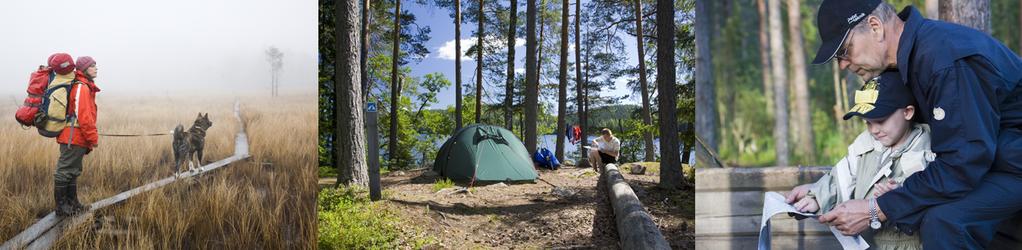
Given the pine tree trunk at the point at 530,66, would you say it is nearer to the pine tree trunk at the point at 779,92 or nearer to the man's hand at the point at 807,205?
the pine tree trunk at the point at 779,92

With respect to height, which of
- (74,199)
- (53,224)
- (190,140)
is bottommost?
(53,224)

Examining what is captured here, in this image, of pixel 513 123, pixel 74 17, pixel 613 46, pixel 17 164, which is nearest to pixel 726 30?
pixel 613 46

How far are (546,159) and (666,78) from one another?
1.03 m

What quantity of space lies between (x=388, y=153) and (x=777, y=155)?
257cm

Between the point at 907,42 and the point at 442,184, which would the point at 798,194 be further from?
the point at 442,184

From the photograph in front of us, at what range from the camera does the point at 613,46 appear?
3564 millimetres

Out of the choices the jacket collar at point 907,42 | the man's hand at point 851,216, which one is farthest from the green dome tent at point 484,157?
the jacket collar at point 907,42

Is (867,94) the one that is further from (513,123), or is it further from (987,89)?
(513,123)

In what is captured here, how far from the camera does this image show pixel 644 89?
3371mm

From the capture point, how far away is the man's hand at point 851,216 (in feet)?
5.25

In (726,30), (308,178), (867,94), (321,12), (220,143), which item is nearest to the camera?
(867,94)

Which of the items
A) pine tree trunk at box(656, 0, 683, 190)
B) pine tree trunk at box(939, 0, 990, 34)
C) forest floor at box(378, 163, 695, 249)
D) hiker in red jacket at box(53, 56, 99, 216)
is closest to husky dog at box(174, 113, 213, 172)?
hiker in red jacket at box(53, 56, 99, 216)

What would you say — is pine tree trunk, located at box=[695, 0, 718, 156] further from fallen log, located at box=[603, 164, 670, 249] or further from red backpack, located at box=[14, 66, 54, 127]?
red backpack, located at box=[14, 66, 54, 127]

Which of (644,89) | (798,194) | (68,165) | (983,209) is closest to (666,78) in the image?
(644,89)
